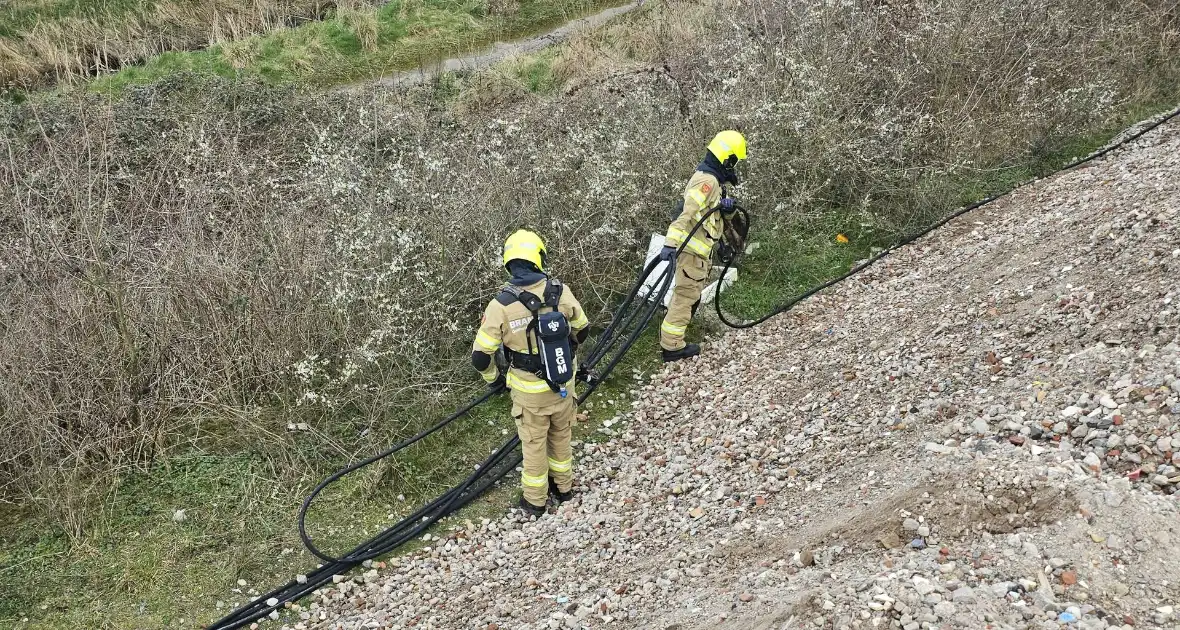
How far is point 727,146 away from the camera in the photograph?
6301 millimetres

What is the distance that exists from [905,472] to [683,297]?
2815 millimetres

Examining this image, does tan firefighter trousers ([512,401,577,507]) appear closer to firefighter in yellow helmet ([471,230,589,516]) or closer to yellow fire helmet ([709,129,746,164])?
firefighter in yellow helmet ([471,230,589,516])

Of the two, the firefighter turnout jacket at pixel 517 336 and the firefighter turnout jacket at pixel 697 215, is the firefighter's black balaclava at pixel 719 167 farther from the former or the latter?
the firefighter turnout jacket at pixel 517 336

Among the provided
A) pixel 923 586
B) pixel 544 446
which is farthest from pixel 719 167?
pixel 923 586

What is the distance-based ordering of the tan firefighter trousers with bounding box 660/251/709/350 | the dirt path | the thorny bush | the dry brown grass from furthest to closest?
the dirt path < the dry brown grass < the tan firefighter trousers with bounding box 660/251/709/350 < the thorny bush

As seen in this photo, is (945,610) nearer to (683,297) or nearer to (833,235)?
(683,297)

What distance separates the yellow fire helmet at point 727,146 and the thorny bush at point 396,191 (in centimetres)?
141

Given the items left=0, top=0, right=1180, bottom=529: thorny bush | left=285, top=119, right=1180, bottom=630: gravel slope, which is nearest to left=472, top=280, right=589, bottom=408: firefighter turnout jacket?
left=285, top=119, right=1180, bottom=630: gravel slope

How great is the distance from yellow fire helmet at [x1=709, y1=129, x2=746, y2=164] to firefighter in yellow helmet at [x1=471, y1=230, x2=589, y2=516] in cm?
206

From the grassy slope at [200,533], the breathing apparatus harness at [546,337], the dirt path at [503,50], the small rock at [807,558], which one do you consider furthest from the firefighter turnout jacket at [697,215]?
the dirt path at [503,50]

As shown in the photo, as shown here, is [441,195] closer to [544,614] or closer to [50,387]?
[50,387]

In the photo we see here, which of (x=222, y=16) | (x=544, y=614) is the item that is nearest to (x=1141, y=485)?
(x=544, y=614)

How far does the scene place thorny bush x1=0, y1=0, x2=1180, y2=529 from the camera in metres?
6.01

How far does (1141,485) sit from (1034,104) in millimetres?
6511
